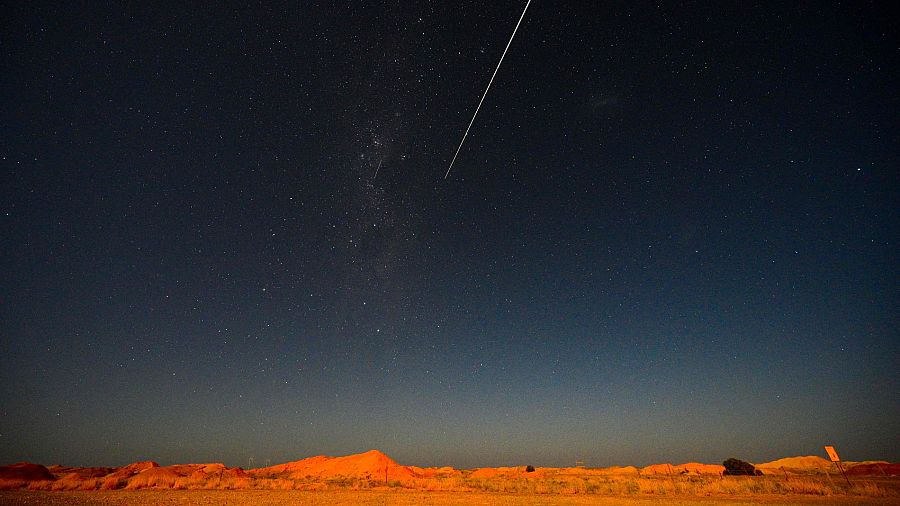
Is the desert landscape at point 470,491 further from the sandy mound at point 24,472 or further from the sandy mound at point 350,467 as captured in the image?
the sandy mound at point 350,467

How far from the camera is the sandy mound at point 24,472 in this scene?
4125cm

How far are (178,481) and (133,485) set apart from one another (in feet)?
11.0

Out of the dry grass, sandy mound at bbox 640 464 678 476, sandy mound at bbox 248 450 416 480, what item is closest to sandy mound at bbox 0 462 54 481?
the dry grass

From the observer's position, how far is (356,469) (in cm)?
7688

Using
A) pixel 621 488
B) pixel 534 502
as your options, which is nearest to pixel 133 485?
pixel 534 502

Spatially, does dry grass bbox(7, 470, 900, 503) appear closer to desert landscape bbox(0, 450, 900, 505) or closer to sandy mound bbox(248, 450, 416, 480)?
desert landscape bbox(0, 450, 900, 505)

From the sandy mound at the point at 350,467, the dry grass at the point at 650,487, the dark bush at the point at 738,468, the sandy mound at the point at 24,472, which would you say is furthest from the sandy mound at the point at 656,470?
the sandy mound at the point at 24,472

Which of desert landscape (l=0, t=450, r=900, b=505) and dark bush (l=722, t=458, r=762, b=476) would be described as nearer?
desert landscape (l=0, t=450, r=900, b=505)

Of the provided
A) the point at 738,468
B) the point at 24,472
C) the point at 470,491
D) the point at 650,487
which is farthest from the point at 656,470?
the point at 24,472

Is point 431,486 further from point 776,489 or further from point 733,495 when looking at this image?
point 776,489

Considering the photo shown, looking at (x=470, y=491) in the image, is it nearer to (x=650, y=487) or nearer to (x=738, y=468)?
(x=650, y=487)

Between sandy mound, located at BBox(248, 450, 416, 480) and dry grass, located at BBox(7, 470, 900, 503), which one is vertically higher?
sandy mound, located at BBox(248, 450, 416, 480)

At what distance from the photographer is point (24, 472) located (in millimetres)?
43031

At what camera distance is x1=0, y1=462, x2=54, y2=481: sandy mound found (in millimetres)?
41250
